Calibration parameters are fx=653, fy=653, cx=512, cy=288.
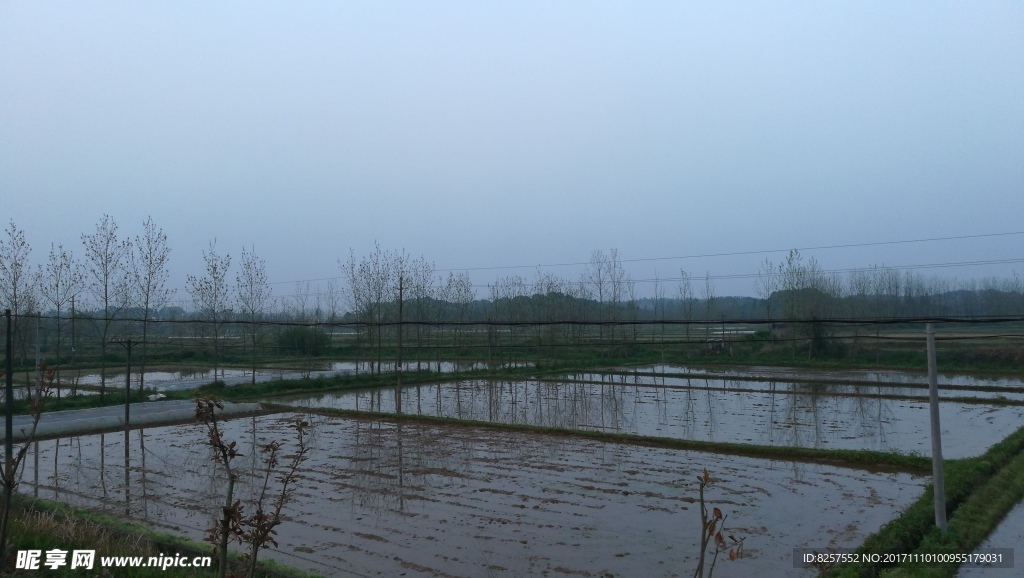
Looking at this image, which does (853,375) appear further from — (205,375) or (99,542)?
(205,375)

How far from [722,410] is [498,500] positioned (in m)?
7.99

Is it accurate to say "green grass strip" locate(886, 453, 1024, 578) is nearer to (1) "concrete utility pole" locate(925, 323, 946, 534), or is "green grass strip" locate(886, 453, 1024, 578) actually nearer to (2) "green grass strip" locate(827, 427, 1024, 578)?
(2) "green grass strip" locate(827, 427, 1024, 578)

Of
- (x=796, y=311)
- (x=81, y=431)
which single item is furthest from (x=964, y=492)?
(x=796, y=311)

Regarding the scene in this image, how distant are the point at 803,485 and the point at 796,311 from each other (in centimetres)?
1881

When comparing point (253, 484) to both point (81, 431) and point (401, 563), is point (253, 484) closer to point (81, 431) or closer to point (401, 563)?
point (401, 563)

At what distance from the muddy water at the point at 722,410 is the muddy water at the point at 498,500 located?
6.08 feet

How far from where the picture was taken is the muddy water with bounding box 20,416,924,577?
4.85m

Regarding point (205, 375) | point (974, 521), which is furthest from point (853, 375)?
point (205, 375)

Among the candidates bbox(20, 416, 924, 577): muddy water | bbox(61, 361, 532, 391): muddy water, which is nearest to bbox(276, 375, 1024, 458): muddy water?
bbox(20, 416, 924, 577): muddy water

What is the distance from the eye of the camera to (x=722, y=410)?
518 inches

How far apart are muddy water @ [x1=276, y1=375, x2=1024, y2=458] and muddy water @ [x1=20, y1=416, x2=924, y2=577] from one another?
185 centimetres

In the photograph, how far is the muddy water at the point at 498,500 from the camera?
15.9 feet

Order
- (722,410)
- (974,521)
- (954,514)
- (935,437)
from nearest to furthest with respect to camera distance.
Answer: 1. (935,437)
2. (974,521)
3. (954,514)
4. (722,410)

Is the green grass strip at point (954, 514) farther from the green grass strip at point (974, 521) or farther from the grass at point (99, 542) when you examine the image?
the grass at point (99, 542)
